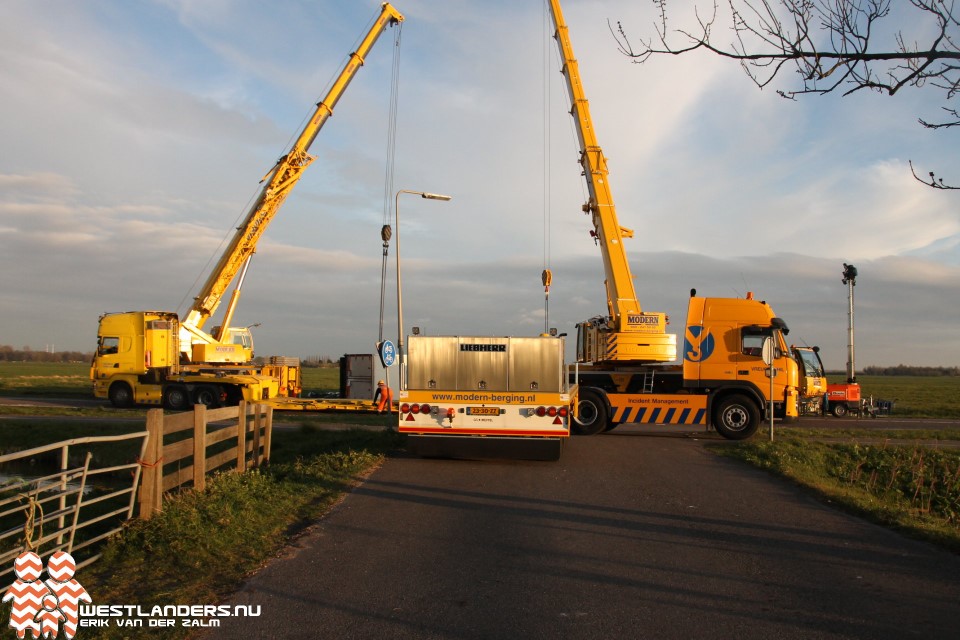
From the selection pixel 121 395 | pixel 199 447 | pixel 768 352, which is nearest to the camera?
pixel 199 447

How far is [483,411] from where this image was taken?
13.4m

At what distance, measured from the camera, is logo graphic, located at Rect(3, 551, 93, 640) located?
512cm

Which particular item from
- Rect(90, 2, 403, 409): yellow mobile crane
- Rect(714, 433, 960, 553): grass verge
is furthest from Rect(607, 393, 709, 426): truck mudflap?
Rect(90, 2, 403, 409): yellow mobile crane

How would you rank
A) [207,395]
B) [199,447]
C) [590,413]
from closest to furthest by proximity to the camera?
1. [199,447]
2. [590,413]
3. [207,395]

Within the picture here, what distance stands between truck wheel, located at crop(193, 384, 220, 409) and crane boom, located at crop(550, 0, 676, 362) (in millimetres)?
13762

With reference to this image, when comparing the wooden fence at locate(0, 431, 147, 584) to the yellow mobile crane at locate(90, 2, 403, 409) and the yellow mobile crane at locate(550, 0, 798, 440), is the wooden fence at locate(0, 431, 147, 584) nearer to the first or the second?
the yellow mobile crane at locate(550, 0, 798, 440)

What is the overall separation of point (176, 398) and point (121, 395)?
2.58m

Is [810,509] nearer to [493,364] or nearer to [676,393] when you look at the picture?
[493,364]

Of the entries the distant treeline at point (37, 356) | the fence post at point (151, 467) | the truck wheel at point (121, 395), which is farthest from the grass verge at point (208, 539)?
the distant treeline at point (37, 356)

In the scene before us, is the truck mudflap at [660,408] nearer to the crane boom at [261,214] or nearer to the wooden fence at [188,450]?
the wooden fence at [188,450]

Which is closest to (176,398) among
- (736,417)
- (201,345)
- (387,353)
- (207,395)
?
(207,395)

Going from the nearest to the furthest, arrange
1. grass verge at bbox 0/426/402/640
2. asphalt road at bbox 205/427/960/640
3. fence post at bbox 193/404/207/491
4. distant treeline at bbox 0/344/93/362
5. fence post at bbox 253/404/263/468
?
1. asphalt road at bbox 205/427/960/640
2. grass verge at bbox 0/426/402/640
3. fence post at bbox 193/404/207/491
4. fence post at bbox 253/404/263/468
5. distant treeline at bbox 0/344/93/362

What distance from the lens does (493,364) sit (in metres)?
13.8

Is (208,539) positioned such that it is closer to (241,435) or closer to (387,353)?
(241,435)
